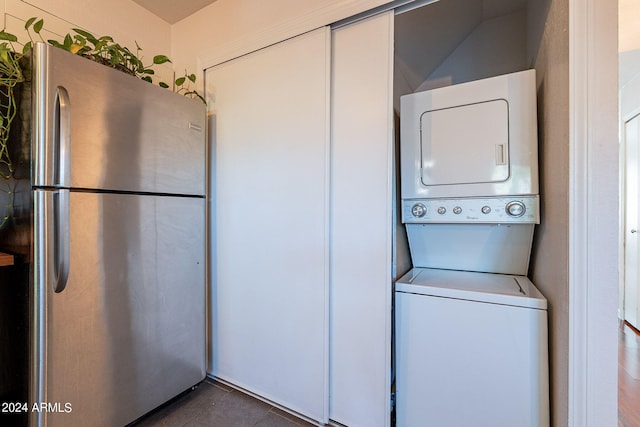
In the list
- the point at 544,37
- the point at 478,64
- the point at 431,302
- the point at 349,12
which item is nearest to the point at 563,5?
the point at 544,37

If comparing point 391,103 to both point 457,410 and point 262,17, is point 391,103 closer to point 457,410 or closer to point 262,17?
point 262,17

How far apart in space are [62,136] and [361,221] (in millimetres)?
1357

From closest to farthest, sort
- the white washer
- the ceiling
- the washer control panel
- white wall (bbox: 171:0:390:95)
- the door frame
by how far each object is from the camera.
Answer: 1. the door frame
2. the white washer
3. the washer control panel
4. white wall (bbox: 171:0:390:95)
5. the ceiling

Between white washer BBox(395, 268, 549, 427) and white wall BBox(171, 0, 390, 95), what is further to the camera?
white wall BBox(171, 0, 390, 95)

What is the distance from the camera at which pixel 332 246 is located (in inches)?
57.8

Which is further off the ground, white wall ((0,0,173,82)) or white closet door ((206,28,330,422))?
white wall ((0,0,173,82))

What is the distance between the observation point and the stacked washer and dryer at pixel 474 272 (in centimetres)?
111

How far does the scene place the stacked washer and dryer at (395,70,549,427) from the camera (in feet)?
3.65

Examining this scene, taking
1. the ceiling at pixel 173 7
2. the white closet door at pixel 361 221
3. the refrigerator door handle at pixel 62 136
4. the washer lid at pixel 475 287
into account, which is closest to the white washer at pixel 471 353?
the washer lid at pixel 475 287

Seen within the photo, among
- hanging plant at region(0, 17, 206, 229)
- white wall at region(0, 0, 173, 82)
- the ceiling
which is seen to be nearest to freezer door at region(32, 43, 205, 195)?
hanging plant at region(0, 17, 206, 229)

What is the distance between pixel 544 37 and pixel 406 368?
5.46ft

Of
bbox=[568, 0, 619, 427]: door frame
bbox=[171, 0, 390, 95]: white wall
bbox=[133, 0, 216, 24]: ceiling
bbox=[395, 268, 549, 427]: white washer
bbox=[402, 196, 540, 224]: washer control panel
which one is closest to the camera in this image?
bbox=[568, 0, 619, 427]: door frame

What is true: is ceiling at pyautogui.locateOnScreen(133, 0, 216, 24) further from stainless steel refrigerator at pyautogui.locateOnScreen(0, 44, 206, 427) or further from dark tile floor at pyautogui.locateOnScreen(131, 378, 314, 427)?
dark tile floor at pyautogui.locateOnScreen(131, 378, 314, 427)

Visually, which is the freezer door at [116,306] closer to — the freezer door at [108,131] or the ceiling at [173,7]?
the freezer door at [108,131]
